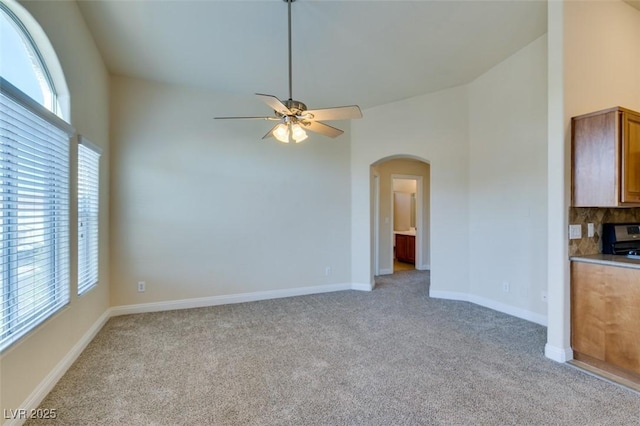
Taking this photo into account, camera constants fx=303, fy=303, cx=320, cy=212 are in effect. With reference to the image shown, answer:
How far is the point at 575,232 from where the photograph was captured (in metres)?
2.65

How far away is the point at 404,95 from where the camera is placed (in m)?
4.65

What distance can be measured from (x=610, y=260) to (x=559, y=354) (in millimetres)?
902

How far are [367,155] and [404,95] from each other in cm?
107

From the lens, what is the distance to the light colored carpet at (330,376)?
1.98 meters

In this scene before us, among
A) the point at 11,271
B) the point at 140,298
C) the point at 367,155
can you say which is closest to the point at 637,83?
the point at 367,155

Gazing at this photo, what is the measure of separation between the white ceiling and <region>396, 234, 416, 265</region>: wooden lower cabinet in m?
4.02

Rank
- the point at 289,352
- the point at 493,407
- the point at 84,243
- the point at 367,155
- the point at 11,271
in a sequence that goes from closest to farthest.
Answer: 1. the point at 11,271
2. the point at 493,407
3. the point at 289,352
4. the point at 84,243
5. the point at 367,155

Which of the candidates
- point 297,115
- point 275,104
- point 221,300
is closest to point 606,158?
point 297,115

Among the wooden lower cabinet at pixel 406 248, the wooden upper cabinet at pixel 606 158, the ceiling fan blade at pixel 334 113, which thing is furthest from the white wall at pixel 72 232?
the wooden lower cabinet at pixel 406 248

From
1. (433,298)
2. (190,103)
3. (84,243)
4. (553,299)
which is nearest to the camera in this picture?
(553,299)

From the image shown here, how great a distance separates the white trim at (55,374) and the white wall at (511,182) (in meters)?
4.69

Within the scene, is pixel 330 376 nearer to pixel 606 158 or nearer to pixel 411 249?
pixel 606 158

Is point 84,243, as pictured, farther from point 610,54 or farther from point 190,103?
point 610,54

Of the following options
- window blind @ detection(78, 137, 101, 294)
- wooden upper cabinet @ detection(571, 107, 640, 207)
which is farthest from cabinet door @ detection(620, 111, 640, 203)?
window blind @ detection(78, 137, 101, 294)
